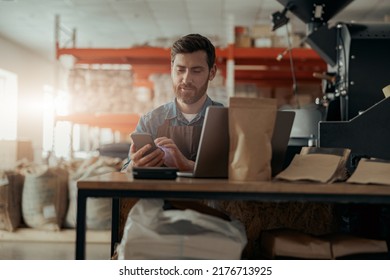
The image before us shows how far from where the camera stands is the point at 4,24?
321 inches

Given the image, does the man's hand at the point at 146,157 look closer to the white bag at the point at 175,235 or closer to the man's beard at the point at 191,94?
the white bag at the point at 175,235

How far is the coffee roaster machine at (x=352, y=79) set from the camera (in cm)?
205

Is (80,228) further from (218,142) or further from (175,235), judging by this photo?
(218,142)

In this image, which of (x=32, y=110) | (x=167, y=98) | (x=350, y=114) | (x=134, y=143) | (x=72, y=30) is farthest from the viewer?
(x=32, y=110)

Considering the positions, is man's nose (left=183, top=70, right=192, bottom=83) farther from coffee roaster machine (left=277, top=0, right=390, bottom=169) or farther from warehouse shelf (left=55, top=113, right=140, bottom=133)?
warehouse shelf (left=55, top=113, right=140, bottom=133)

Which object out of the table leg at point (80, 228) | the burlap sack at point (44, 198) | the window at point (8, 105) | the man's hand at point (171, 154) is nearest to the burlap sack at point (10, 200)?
the burlap sack at point (44, 198)

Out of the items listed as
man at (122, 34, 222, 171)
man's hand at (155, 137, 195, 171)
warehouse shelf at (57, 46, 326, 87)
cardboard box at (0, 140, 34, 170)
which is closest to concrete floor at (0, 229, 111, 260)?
man at (122, 34, 222, 171)

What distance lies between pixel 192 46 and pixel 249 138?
873 mm

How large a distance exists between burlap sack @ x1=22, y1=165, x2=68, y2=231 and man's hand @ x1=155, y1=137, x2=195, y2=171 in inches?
78.7

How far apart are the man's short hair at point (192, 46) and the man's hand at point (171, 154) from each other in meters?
0.57

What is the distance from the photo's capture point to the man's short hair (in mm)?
2244
